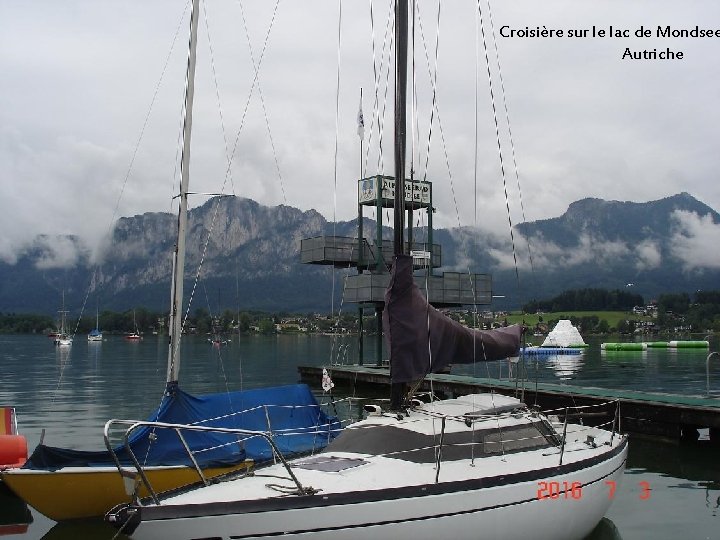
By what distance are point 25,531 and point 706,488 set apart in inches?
707

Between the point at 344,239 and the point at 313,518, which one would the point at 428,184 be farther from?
the point at 313,518

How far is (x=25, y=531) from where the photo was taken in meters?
16.2

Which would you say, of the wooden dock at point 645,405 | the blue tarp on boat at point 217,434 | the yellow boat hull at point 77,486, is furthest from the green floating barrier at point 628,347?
the yellow boat hull at point 77,486

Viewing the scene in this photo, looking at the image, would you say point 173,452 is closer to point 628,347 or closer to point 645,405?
point 645,405

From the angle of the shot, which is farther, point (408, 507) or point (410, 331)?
point (410, 331)

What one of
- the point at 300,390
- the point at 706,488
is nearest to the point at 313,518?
the point at 300,390

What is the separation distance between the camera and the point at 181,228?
1945 cm

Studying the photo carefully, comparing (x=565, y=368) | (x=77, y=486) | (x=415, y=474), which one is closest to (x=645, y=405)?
(x=415, y=474)

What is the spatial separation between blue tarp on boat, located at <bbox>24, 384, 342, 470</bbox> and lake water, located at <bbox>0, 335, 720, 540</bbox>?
173 cm

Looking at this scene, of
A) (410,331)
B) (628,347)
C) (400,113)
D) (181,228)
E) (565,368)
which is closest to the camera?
(410,331)

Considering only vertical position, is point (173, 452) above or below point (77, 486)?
above

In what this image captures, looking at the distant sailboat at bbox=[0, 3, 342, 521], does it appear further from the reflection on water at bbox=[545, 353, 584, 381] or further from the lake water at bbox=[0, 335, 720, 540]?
the reflection on water at bbox=[545, 353, 584, 381]

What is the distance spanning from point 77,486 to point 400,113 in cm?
1073

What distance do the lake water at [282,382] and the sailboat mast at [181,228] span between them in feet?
14.7
